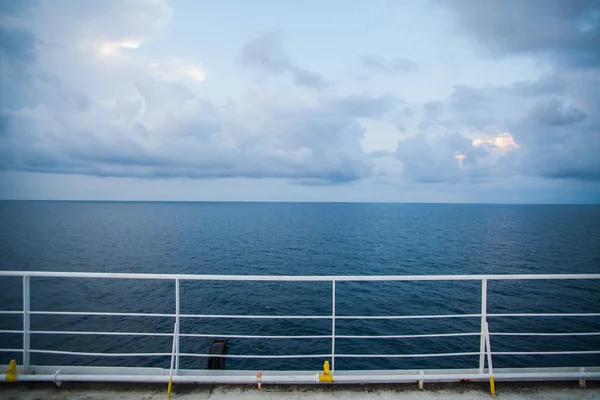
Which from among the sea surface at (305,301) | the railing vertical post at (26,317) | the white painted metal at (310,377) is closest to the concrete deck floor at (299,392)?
the white painted metal at (310,377)

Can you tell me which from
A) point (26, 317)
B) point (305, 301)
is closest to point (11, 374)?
point (26, 317)

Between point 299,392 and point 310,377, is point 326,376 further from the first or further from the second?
point 299,392

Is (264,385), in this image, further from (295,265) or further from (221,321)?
(295,265)

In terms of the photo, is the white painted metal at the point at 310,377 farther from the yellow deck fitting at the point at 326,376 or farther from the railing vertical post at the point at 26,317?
the railing vertical post at the point at 26,317

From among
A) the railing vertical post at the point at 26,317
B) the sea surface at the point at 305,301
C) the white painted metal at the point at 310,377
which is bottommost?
the sea surface at the point at 305,301

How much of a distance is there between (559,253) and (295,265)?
4074 centimetres

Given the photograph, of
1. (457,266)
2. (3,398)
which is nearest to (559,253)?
(457,266)

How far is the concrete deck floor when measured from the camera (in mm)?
3760

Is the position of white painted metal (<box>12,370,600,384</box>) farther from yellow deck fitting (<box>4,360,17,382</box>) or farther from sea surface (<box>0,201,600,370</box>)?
sea surface (<box>0,201,600,370</box>)

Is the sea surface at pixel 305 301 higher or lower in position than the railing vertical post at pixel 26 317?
lower

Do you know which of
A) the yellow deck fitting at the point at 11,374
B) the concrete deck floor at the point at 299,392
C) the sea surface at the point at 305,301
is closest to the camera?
the concrete deck floor at the point at 299,392

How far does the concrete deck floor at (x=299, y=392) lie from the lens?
12.3 feet

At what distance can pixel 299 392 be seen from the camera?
385 cm

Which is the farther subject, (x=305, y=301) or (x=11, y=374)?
(x=305, y=301)
